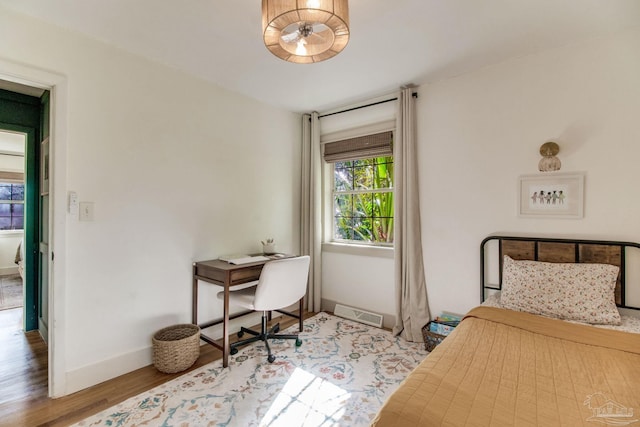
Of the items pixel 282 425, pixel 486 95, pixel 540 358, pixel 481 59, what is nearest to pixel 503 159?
pixel 486 95

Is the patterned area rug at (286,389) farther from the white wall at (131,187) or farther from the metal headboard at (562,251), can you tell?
the metal headboard at (562,251)

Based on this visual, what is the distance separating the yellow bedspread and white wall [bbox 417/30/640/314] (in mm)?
907

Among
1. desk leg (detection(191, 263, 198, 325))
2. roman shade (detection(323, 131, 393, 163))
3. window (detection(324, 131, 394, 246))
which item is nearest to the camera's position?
desk leg (detection(191, 263, 198, 325))

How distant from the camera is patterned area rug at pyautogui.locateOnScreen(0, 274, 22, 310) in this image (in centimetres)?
385

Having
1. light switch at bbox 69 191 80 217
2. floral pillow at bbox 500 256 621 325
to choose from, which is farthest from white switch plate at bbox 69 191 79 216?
floral pillow at bbox 500 256 621 325

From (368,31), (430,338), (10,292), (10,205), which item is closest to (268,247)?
(430,338)

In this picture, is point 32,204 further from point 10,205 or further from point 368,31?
point 10,205

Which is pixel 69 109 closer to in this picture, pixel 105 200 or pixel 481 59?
pixel 105 200

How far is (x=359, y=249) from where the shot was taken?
3.43 metres

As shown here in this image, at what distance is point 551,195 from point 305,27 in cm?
213

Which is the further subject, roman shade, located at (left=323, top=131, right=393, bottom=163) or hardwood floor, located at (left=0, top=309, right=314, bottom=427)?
roman shade, located at (left=323, top=131, right=393, bottom=163)

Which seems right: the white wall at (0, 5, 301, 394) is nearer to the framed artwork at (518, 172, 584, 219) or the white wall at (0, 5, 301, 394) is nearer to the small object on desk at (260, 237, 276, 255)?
the small object on desk at (260, 237, 276, 255)

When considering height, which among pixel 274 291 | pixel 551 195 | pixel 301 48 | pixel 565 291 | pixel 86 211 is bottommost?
pixel 274 291

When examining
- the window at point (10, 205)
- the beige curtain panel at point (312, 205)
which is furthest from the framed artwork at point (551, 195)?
the window at point (10, 205)
